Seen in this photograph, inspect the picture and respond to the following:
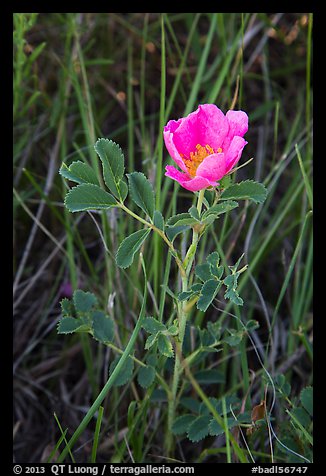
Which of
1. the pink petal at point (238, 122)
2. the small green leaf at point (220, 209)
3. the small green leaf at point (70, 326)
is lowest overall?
the small green leaf at point (70, 326)

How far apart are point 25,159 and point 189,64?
0.66 meters

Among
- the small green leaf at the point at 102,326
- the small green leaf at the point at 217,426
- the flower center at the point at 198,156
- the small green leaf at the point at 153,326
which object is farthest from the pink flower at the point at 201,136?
the small green leaf at the point at 217,426

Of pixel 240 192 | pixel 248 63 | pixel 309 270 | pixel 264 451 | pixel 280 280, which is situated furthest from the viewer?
pixel 248 63

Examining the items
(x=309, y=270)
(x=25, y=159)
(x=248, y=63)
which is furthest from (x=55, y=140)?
(x=309, y=270)

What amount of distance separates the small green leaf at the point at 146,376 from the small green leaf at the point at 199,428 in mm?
130

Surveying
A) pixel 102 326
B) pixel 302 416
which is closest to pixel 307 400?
pixel 302 416

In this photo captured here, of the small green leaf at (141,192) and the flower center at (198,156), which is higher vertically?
the flower center at (198,156)

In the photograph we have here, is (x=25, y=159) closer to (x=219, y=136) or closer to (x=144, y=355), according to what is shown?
(x=144, y=355)

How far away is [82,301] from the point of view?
1.29 metres

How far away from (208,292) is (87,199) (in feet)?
0.89

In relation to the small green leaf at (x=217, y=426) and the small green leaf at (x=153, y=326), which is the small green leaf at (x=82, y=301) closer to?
the small green leaf at (x=153, y=326)

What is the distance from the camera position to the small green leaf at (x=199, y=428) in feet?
4.04

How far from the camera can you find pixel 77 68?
1854 mm

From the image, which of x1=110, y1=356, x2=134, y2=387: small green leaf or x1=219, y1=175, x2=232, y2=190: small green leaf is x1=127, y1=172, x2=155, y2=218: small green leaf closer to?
x1=219, y1=175, x2=232, y2=190: small green leaf
